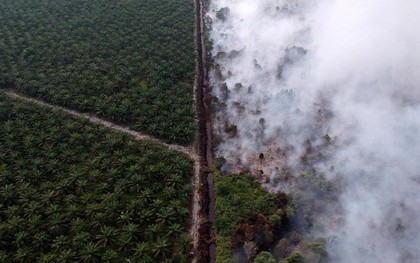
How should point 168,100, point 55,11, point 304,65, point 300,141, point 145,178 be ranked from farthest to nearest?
point 55,11, point 304,65, point 168,100, point 300,141, point 145,178

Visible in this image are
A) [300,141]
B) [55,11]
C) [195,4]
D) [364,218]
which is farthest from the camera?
[195,4]

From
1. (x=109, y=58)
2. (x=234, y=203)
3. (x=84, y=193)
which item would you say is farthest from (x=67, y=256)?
(x=109, y=58)

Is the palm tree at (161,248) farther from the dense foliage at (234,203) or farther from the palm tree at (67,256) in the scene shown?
the palm tree at (67,256)

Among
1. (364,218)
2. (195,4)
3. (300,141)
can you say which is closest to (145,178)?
(300,141)

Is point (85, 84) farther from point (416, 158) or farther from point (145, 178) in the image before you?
point (416, 158)

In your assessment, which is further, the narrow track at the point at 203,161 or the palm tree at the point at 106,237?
the narrow track at the point at 203,161

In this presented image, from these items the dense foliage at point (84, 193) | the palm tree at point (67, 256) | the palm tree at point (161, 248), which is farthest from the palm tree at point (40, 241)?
the palm tree at point (161, 248)
